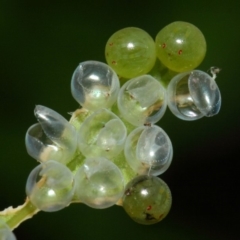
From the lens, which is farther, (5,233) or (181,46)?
(181,46)

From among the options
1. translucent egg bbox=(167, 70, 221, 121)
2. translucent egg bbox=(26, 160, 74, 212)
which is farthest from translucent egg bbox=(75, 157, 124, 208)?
translucent egg bbox=(167, 70, 221, 121)

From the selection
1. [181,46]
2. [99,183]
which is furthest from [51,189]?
[181,46]

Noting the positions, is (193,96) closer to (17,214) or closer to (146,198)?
(146,198)

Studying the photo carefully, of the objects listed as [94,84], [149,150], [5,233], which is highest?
[94,84]

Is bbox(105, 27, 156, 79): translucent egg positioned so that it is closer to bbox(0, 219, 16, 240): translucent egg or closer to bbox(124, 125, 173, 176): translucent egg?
bbox(124, 125, 173, 176): translucent egg

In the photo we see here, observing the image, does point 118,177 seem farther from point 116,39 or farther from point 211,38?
point 211,38

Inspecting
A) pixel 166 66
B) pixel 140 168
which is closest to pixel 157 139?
pixel 140 168

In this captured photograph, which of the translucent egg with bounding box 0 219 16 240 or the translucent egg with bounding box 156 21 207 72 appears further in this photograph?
the translucent egg with bounding box 156 21 207 72
